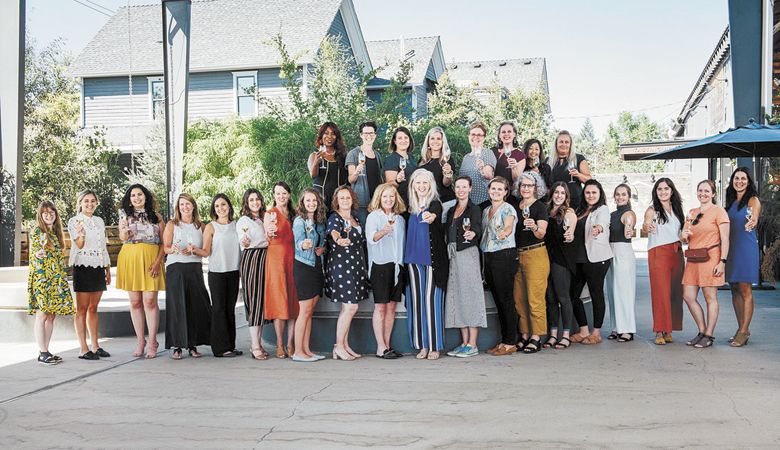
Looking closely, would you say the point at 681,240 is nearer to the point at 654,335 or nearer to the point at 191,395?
the point at 654,335

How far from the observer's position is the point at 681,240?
824cm

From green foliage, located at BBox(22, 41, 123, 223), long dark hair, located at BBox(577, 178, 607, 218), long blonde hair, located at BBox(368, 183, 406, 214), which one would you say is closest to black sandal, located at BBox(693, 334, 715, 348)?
long dark hair, located at BBox(577, 178, 607, 218)

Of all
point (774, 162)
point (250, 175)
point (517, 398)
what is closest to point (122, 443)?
point (517, 398)

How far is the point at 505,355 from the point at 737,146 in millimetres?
4535

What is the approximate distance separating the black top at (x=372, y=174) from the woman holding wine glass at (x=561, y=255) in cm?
189

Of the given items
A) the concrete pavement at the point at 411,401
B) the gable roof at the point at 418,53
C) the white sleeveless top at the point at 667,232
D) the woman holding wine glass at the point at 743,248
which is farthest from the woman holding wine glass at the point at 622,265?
the gable roof at the point at 418,53

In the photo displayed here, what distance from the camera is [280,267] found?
779 centimetres

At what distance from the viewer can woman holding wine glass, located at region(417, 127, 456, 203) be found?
329 inches

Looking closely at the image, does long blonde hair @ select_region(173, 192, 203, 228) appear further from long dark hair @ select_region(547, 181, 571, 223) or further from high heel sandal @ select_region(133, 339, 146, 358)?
long dark hair @ select_region(547, 181, 571, 223)

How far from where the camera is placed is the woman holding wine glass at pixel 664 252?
324 inches

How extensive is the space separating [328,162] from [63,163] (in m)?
19.3

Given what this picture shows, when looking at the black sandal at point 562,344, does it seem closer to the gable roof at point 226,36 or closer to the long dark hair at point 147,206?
the long dark hair at point 147,206

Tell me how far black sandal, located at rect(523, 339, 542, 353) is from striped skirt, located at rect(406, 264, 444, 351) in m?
0.87

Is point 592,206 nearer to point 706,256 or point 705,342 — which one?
point 706,256
